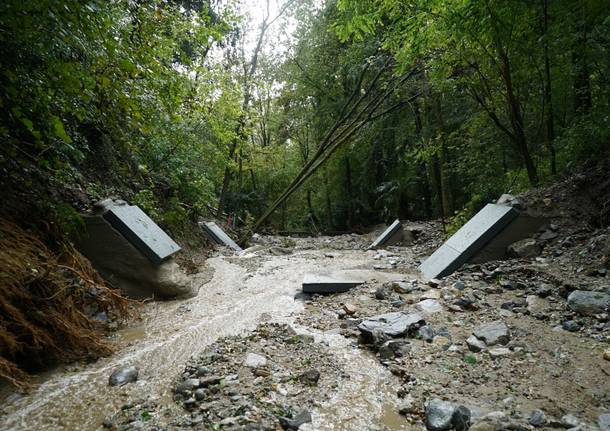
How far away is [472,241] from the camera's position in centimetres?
470

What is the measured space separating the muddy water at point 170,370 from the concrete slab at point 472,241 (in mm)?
2108

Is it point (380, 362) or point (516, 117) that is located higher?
point (516, 117)

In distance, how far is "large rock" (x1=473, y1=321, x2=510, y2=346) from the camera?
2.53 metres

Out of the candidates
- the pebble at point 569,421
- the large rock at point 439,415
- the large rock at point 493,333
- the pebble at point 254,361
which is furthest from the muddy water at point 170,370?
the large rock at point 493,333

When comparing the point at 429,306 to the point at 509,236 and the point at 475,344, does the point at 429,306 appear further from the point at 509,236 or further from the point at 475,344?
the point at 509,236

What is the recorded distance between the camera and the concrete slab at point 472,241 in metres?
4.60

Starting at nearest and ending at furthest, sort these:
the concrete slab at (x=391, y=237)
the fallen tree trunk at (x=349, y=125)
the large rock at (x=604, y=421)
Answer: the large rock at (x=604, y=421) < the fallen tree trunk at (x=349, y=125) < the concrete slab at (x=391, y=237)

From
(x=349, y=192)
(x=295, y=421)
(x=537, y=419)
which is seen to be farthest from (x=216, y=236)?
(x=349, y=192)

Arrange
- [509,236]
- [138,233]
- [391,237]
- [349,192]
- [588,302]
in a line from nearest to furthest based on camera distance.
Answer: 1. [588,302]
2. [138,233]
3. [509,236]
4. [391,237]
5. [349,192]

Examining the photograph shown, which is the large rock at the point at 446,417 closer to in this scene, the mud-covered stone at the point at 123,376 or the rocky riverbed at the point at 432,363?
the rocky riverbed at the point at 432,363

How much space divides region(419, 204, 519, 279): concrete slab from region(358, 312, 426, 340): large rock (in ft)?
5.67

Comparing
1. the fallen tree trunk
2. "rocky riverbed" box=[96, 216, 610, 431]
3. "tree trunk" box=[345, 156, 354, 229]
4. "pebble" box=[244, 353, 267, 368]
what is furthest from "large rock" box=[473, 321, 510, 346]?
"tree trunk" box=[345, 156, 354, 229]

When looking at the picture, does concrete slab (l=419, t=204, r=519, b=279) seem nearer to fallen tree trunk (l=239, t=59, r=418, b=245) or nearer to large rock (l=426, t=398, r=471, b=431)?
large rock (l=426, t=398, r=471, b=431)

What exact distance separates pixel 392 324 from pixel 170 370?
6.27ft
